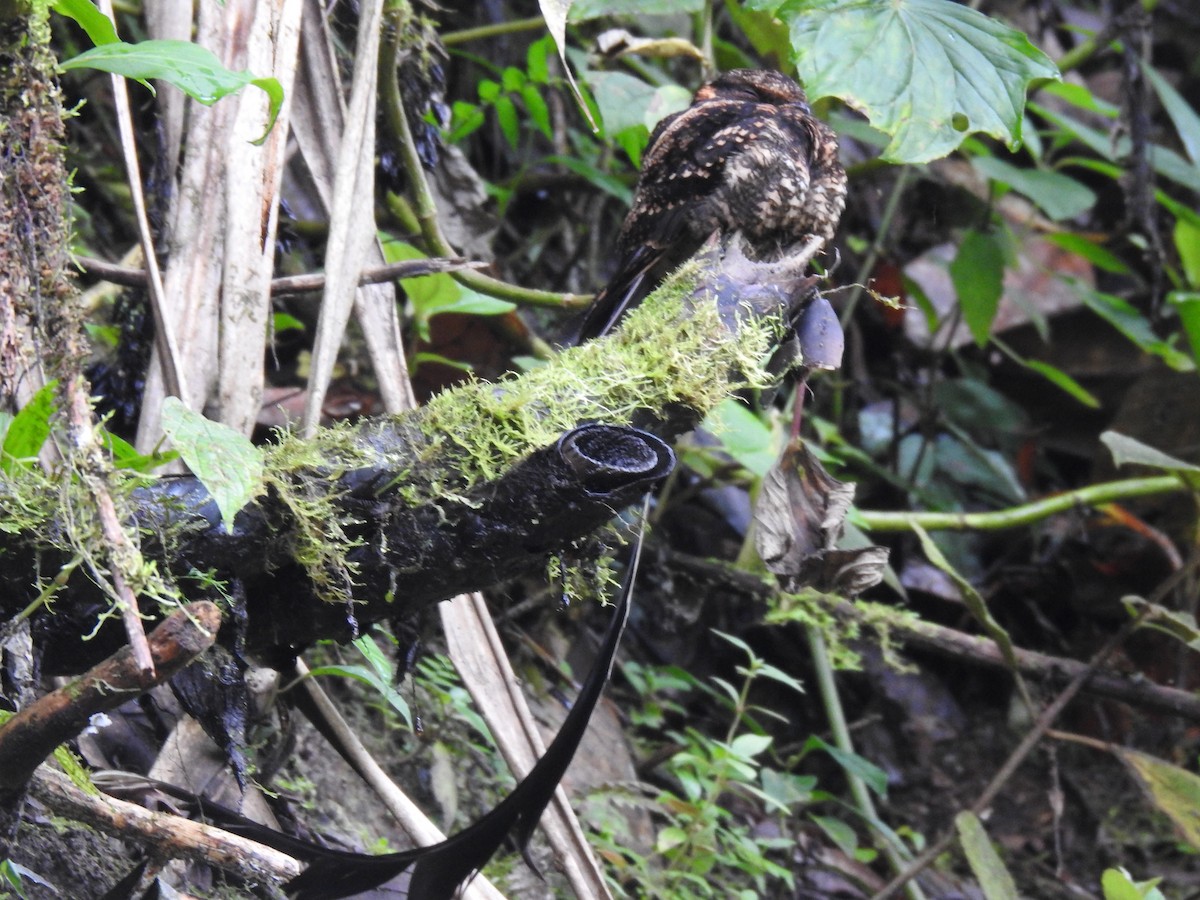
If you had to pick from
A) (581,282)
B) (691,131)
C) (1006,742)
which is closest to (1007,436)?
(1006,742)

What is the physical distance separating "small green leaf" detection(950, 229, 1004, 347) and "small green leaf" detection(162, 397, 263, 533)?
8.79 feet

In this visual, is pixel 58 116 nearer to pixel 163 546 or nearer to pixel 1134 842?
pixel 163 546

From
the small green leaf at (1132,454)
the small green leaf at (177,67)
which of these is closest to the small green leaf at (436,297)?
the small green leaf at (177,67)

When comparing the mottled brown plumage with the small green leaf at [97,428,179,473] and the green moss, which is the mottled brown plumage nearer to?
the green moss

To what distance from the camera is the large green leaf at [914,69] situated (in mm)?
1545

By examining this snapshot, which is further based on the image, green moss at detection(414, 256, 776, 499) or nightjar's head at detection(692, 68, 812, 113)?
nightjar's head at detection(692, 68, 812, 113)

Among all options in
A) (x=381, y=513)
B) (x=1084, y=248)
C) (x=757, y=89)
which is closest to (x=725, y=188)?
(x=757, y=89)

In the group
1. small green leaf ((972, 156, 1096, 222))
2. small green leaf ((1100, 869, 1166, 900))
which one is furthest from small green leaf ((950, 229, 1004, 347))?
small green leaf ((1100, 869, 1166, 900))

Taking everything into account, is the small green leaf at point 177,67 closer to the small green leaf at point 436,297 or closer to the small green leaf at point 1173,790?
the small green leaf at point 436,297

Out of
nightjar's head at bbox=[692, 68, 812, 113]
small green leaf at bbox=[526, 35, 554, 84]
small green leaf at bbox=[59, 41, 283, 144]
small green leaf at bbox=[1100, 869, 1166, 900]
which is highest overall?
small green leaf at bbox=[59, 41, 283, 144]

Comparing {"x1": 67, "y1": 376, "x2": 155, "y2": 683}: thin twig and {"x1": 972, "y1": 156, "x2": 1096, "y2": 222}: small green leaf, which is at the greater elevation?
{"x1": 67, "y1": 376, "x2": 155, "y2": 683}: thin twig

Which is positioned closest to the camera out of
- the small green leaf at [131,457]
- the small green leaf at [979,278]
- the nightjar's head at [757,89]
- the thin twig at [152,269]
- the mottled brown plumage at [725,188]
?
the small green leaf at [131,457]

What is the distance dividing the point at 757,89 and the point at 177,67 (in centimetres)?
143

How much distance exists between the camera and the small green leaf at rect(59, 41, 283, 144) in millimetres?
1005
